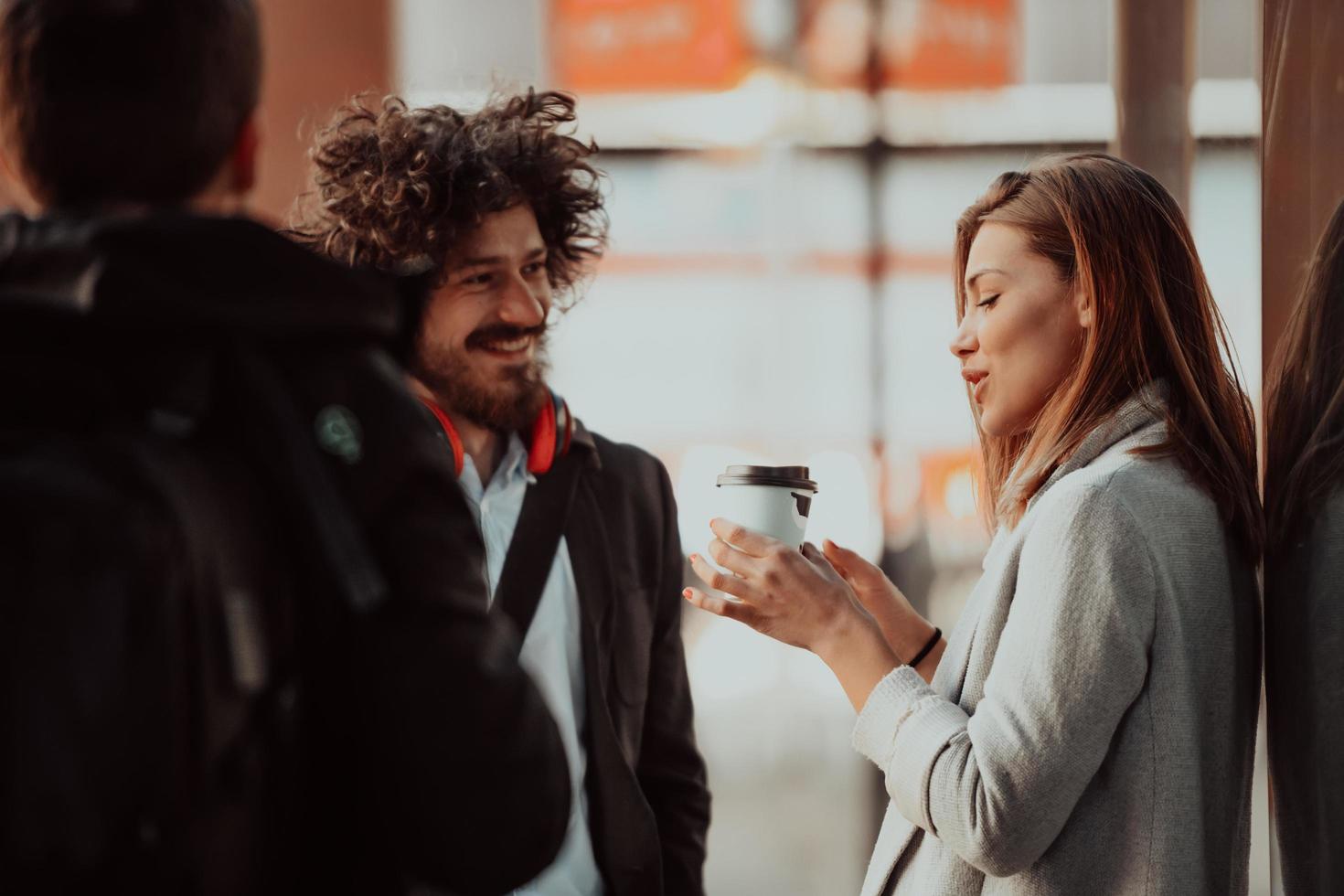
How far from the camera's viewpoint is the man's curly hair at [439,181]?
2648 millimetres

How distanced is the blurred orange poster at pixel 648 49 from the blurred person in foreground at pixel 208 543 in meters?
4.69

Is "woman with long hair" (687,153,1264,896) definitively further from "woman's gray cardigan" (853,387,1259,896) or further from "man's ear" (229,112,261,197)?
"man's ear" (229,112,261,197)

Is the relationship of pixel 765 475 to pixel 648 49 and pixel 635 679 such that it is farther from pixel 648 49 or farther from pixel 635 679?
pixel 648 49

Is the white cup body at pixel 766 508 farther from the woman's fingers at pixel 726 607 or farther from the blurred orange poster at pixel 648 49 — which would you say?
the blurred orange poster at pixel 648 49

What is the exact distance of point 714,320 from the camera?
5797 mm

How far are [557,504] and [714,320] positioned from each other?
11.4 feet

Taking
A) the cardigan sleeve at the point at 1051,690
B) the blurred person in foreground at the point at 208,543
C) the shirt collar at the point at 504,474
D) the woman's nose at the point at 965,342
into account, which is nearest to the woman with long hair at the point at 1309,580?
the cardigan sleeve at the point at 1051,690

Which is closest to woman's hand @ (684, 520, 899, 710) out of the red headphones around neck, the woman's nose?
the woman's nose

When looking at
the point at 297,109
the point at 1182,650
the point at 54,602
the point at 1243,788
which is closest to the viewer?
the point at 54,602

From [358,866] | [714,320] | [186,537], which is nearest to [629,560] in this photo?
[358,866]

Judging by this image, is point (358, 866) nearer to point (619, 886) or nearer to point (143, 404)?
point (143, 404)

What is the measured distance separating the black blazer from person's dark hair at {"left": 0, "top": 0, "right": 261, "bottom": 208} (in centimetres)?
133

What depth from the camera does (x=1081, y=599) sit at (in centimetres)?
161

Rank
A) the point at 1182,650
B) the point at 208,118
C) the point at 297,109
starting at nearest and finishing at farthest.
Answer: the point at 208,118 → the point at 1182,650 → the point at 297,109
